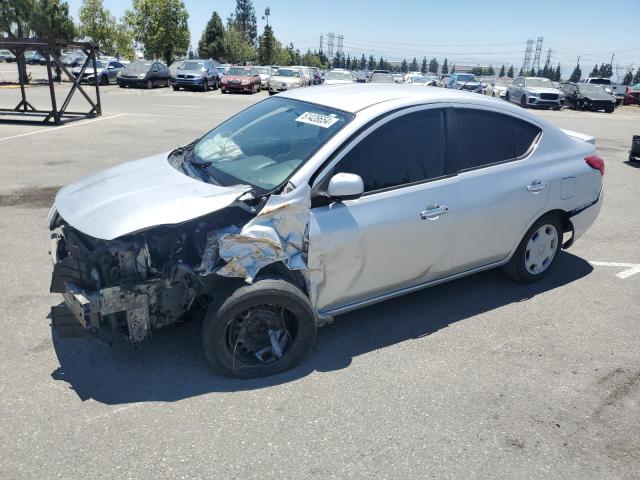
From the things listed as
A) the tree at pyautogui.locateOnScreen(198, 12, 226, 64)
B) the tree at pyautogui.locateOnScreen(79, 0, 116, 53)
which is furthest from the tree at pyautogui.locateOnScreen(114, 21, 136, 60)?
the tree at pyautogui.locateOnScreen(198, 12, 226, 64)

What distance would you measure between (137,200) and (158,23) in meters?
53.3

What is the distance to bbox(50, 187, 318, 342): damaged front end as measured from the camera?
3102mm

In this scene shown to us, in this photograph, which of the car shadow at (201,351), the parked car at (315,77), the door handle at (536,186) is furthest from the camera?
the parked car at (315,77)

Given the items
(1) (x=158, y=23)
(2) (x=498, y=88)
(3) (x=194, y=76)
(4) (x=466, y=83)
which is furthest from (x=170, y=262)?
(1) (x=158, y=23)

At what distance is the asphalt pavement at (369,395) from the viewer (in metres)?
2.75

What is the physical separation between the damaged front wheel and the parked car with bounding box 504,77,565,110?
26.7m

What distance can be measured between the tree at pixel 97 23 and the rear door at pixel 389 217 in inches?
2366

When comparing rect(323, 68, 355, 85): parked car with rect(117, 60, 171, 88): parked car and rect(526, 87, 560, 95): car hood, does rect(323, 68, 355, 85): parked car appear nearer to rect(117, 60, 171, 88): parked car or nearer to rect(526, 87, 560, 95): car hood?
rect(526, 87, 560, 95): car hood

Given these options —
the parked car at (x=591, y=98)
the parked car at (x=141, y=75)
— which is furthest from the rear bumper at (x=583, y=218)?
the parked car at (x=141, y=75)

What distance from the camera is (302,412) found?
3115 millimetres

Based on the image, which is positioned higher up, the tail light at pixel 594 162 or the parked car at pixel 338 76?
the parked car at pixel 338 76

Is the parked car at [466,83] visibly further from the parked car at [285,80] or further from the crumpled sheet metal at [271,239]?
the crumpled sheet metal at [271,239]

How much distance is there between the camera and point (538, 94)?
87.7 ft

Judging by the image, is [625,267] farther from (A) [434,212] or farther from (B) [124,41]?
(B) [124,41]
